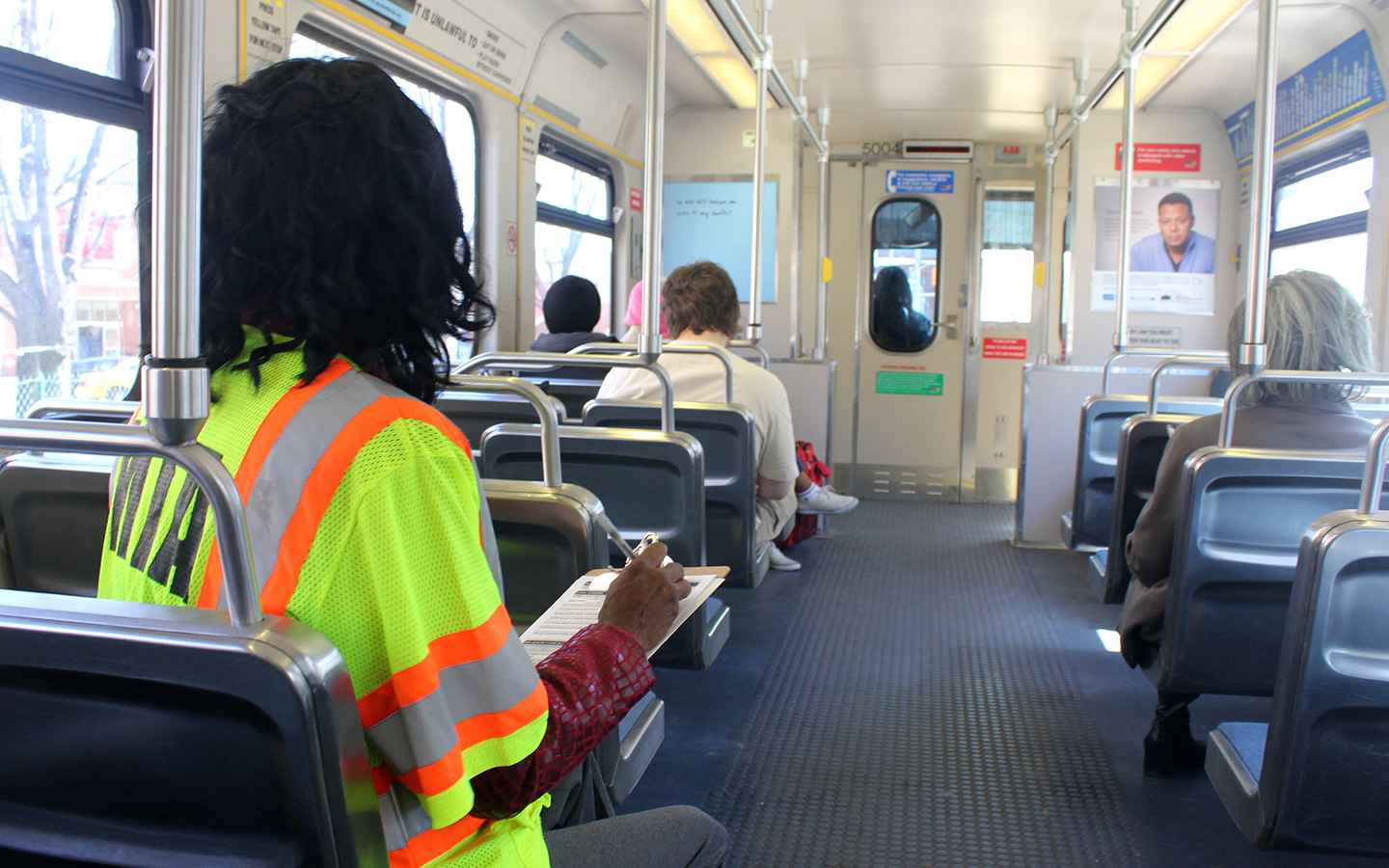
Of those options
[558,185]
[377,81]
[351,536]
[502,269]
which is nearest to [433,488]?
[351,536]

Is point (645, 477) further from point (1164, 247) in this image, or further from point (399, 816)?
point (1164, 247)

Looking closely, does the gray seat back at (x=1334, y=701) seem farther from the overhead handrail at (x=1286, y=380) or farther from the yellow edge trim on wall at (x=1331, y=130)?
the yellow edge trim on wall at (x=1331, y=130)

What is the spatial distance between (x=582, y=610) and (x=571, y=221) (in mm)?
4802

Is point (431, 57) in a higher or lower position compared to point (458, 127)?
higher

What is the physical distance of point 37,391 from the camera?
2.68m

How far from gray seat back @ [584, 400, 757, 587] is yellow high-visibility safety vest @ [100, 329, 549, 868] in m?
2.09

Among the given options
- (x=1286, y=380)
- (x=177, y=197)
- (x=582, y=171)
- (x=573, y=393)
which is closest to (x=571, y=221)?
(x=582, y=171)

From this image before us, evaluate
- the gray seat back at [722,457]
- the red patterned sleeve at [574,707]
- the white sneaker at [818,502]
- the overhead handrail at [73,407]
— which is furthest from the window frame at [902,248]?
the red patterned sleeve at [574,707]

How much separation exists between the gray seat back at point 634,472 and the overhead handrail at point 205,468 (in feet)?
5.40

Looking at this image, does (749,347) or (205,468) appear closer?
(205,468)

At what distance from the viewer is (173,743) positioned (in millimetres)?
772

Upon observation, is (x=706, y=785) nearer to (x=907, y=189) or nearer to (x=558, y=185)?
(x=558, y=185)

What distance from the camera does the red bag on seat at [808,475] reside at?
5293 mm

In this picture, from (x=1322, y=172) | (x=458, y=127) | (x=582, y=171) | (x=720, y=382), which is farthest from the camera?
(x=582, y=171)
